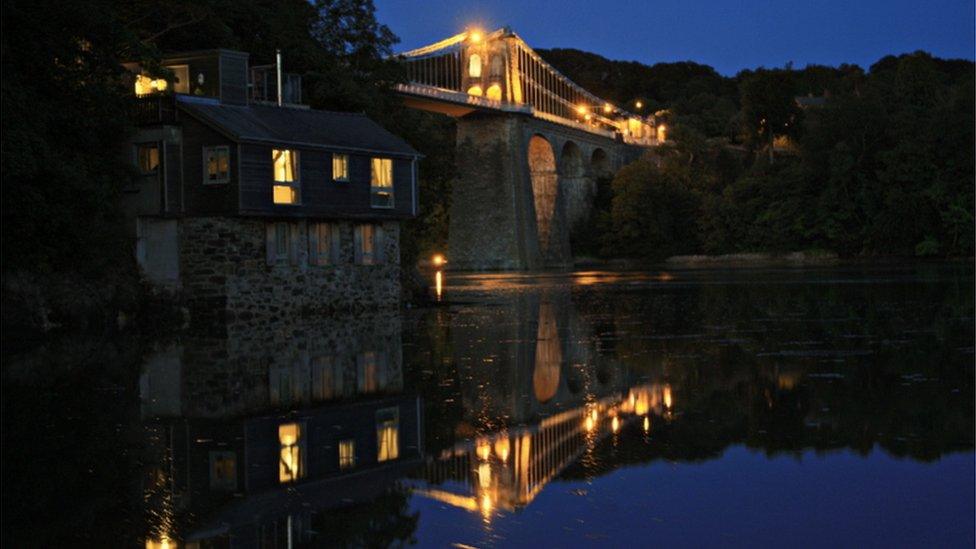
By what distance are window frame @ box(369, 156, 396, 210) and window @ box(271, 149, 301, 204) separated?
2608 millimetres

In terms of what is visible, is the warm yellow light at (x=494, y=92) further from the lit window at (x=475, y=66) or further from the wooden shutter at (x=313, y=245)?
the wooden shutter at (x=313, y=245)

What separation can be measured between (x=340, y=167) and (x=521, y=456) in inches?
769

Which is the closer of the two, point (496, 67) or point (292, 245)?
point (292, 245)

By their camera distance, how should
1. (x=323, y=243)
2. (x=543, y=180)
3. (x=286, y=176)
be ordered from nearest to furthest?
(x=286, y=176) < (x=323, y=243) < (x=543, y=180)

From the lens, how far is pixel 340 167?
2898cm

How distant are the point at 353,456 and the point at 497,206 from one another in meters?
69.4

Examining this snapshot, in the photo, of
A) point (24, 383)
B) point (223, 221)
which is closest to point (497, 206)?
point (223, 221)

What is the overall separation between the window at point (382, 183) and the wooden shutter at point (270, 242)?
11.0 feet

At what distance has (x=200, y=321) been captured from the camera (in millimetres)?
26109

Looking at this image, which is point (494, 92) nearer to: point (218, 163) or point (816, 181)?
point (816, 181)

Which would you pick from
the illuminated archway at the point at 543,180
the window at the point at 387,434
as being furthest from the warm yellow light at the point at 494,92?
the window at the point at 387,434

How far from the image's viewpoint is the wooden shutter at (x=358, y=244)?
2959cm

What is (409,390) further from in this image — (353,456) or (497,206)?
(497,206)

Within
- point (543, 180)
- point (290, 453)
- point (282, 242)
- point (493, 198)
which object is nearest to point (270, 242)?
point (282, 242)
